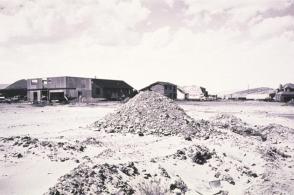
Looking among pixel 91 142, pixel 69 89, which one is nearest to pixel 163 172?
pixel 91 142

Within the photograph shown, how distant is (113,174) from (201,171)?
3.83 metres

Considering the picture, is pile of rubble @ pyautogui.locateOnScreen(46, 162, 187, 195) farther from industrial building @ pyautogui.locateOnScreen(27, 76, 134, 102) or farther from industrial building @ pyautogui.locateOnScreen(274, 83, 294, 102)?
industrial building @ pyautogui.locateOnScreen(274, 83, 294, 102)

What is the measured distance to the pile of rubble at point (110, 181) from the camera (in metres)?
8.05

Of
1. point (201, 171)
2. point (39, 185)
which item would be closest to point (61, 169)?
point (39, 185)

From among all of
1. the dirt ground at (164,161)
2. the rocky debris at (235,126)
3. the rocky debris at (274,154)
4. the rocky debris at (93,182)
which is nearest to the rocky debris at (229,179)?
the dirt ground at (164,161)

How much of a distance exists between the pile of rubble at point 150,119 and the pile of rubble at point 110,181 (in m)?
7.65

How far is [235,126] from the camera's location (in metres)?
20.7

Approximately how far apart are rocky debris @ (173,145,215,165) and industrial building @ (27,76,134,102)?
138 ft

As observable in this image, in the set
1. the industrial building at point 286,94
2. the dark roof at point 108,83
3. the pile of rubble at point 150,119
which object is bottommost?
the pile of rubble at point 150,119

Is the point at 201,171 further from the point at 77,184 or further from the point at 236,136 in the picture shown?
the point at 236,136

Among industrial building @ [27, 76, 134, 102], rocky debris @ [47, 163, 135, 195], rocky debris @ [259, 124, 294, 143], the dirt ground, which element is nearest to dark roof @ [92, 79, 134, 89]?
industrial building @ [27, 76, 134, 102]

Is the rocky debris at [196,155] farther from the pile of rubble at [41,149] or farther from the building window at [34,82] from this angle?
the building window at [34,82]

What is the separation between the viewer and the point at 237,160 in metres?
12.9

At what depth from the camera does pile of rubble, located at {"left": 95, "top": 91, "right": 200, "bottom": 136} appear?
17792 mm
